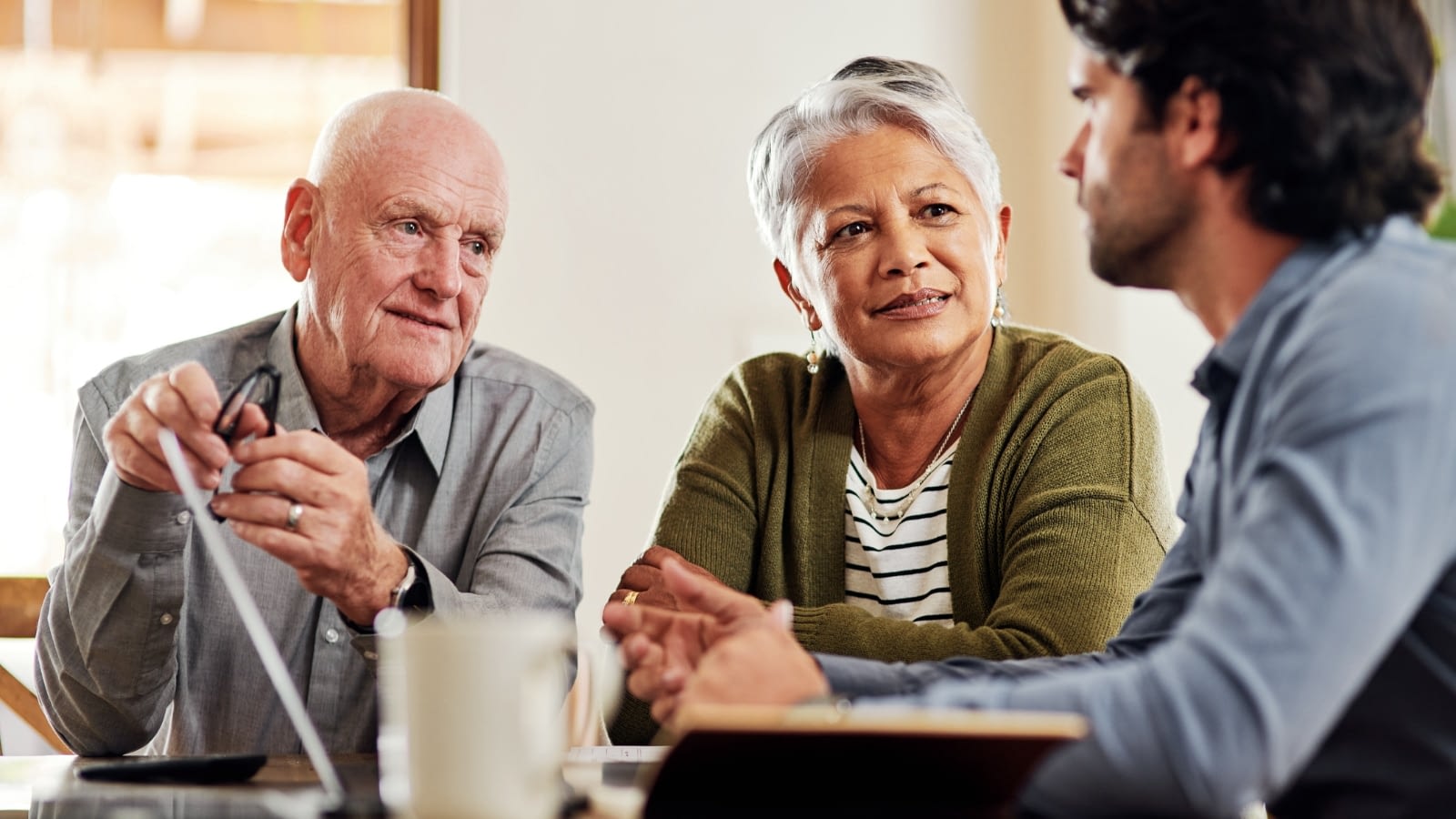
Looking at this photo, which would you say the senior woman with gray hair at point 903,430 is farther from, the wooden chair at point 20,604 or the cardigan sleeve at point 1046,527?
the wooden chair at point 20,604

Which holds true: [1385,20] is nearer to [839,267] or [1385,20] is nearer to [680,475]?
[839,267]

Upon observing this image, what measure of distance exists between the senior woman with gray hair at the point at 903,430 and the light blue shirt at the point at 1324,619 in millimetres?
577

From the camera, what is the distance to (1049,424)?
5.18 feet

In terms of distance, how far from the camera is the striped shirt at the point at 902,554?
1.65 m

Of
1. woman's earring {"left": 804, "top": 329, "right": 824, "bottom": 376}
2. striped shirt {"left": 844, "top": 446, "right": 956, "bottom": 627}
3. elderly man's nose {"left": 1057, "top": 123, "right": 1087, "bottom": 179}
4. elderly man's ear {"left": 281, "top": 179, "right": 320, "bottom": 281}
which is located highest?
elderly man's nose {"left": 1057, "top": 123, "right": 1087, "bottom": 179}

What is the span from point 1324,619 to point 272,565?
4.03 feet

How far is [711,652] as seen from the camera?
94 cm

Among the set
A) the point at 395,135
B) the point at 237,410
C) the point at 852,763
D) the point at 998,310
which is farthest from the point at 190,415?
the point at 998,310

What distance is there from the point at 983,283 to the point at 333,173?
32.2 inches

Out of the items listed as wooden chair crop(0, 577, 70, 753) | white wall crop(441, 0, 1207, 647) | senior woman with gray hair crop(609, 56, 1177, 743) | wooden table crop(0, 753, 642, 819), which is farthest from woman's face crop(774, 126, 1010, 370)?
wooden chair crop(0, 577, 70, 753)

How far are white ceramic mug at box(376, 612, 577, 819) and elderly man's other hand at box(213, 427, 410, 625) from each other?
0.51 meters

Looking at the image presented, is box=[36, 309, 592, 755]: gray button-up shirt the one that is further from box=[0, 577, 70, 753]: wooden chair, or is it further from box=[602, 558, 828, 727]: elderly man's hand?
box=[0, 577, 70, 753]: wooden chair

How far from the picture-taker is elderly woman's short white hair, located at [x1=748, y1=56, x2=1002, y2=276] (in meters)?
1.66

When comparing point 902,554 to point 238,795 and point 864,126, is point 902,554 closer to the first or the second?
point 864,126
